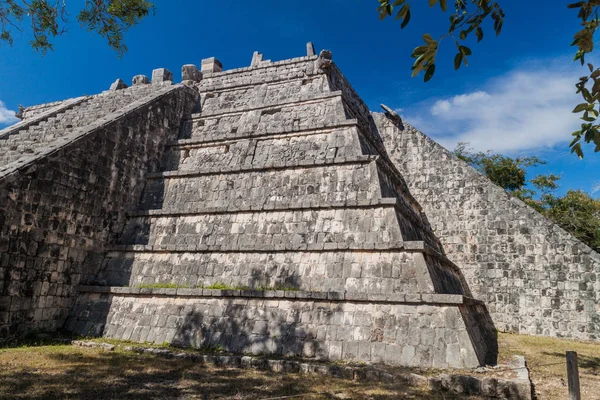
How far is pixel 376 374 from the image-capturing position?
5926 millimetres

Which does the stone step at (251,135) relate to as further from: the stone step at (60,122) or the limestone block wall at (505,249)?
the limestone block wall at (505,249)

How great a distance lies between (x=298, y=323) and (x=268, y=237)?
2287 millimetres

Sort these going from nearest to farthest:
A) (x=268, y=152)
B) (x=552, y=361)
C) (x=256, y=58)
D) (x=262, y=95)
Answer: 1. (x=552, y=361)
2. (x=268, y=152)
3. (x=262, y=95)
4. (x=256, y=58)

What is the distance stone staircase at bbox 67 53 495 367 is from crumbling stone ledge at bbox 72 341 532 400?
517 mm

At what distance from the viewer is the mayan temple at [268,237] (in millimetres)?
7277

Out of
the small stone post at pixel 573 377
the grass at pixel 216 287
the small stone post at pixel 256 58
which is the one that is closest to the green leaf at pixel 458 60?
the small stone post at pixel 573 377

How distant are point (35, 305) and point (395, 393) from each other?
296 inches

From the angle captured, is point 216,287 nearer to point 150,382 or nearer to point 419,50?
point 150,382

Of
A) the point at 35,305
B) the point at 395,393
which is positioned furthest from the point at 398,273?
the point at 35,305

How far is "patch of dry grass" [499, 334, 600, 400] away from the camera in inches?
236

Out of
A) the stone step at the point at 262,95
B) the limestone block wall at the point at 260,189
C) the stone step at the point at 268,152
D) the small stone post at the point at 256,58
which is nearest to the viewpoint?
the limestone block wall at the point at 260,189

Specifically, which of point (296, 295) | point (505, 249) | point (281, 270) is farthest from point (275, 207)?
point (505, 249)

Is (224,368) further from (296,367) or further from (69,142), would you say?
(69,142)

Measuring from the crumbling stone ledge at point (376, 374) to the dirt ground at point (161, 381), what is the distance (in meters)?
0.15
